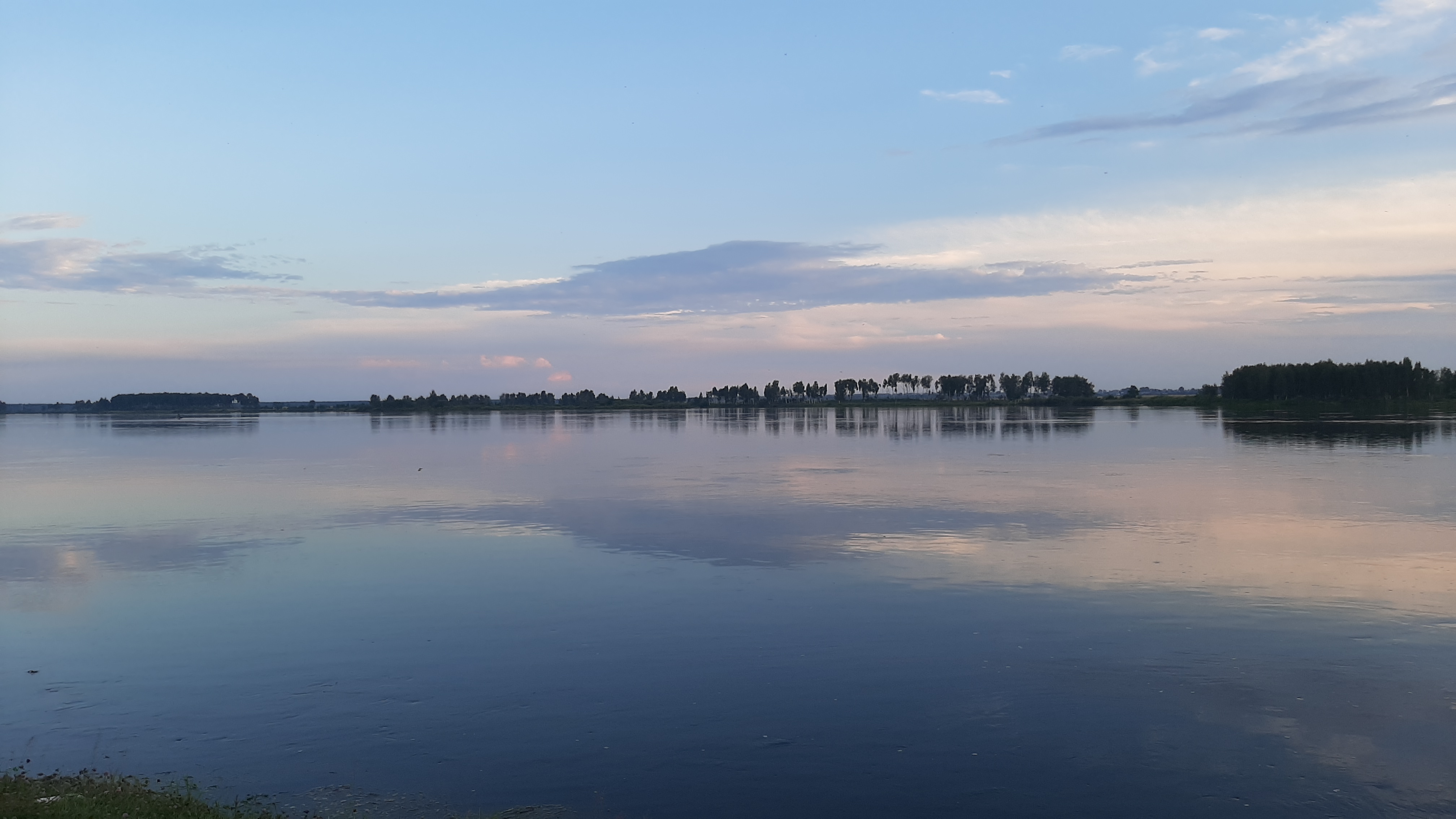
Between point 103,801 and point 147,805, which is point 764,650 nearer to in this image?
point 147,805

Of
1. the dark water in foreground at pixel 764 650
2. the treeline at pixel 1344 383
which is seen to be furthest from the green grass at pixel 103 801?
the treeline at pixel 1344 383

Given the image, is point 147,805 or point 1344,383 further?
point 1344,383

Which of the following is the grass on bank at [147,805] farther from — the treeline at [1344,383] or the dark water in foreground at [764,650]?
the treeline at [1344,383]

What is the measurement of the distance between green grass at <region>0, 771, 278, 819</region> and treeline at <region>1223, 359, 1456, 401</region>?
638ft

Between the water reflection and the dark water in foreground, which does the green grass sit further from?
the water reflection

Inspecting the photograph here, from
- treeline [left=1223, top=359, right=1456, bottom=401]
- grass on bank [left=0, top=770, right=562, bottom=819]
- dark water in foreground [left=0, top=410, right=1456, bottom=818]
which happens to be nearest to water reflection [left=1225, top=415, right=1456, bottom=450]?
dark water in foreground [left=0, top=410, right=1456, bottom=818]

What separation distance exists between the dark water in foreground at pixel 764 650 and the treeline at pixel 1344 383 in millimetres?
153942

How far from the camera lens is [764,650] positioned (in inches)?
621

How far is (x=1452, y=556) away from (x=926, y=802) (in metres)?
19.9

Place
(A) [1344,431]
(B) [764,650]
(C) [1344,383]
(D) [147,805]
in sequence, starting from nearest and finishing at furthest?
(D) [147,805], (B) [764,650], (A) [1344,431], (C) [1344,383]

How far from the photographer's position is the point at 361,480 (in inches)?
1868

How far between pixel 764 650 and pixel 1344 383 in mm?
187269

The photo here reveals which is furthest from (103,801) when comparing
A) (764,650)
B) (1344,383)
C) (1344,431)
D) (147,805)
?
(1344,383)

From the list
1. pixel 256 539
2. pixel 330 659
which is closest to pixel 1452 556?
pixel 330 659
